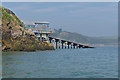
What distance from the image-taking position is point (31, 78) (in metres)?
28.9

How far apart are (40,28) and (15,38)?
34.6 metres

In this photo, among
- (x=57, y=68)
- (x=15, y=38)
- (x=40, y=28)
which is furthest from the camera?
(x=40, y=28)

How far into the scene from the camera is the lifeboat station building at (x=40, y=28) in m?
132

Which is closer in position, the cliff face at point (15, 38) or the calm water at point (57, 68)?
the calm water at point (57, 68)

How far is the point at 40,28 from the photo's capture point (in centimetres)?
13500

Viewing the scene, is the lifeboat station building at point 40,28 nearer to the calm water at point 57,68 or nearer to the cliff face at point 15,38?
the cliff face at point 15,38

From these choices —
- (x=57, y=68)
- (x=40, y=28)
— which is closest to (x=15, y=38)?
(x=40, y=28)

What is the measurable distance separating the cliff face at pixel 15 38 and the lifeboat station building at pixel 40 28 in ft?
43.8

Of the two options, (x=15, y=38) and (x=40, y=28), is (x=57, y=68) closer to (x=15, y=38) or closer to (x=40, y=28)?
(x=15, y=38)

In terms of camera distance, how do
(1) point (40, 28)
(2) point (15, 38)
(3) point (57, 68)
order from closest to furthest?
(3) point (57, 68) < (2) point (15, 38) < (1) point (40, 28)

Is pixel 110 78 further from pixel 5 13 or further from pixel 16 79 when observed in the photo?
pixel 5 13

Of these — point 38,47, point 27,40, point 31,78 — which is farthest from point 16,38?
point 31,78

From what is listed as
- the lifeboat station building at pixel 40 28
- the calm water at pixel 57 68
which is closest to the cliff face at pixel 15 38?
the lifeboat station building at pixel 40 28

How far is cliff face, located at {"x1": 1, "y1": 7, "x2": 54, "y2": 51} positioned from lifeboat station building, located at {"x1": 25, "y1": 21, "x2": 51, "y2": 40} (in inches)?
525
